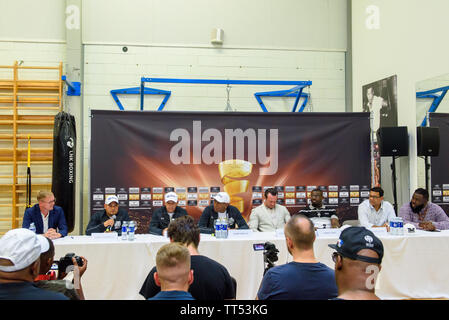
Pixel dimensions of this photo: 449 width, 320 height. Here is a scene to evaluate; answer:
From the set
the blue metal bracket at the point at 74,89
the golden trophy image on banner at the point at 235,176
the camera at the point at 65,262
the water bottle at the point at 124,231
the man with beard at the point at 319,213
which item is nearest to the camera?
the camera at the point at 65,262

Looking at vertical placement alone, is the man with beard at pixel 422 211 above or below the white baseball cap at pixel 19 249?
below

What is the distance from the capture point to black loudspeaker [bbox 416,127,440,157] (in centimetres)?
528

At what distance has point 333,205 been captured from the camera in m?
5.92

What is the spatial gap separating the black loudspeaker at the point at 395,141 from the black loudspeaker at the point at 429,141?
0.94ft

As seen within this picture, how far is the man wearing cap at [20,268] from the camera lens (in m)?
1.42

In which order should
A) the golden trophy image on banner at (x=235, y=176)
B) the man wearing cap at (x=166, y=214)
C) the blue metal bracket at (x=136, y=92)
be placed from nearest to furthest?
the man wearing cap at (x=166, y=214)
the golden trophy image on banner at (x=235, y=176)
the blue metal bracket at (x=136, y=92)

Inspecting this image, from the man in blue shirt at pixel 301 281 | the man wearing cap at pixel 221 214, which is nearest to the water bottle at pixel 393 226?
the man wearing cap at pixel 221 214

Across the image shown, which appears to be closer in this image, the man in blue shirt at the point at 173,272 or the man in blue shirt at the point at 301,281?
the man in blue shirt at the point at 173,272

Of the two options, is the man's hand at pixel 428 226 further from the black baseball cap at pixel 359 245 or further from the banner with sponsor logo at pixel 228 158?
the black baseball cap at pixel 359 245

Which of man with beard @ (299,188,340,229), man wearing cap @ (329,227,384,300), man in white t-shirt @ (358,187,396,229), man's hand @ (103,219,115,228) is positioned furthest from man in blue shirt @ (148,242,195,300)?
man in white t-shirt @ (358,187,396,229)

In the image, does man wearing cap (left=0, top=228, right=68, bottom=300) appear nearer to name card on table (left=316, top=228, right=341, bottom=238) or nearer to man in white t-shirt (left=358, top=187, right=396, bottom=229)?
name card on table (left=316, top=228, right=341, bottom=238)

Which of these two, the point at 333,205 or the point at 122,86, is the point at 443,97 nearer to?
the point at 333,205

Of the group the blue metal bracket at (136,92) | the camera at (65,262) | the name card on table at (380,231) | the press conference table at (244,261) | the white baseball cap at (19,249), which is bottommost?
the press conference table at (244,261)
